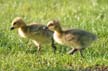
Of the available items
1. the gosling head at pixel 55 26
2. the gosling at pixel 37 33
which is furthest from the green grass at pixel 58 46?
the gosling head at pixel 55 26

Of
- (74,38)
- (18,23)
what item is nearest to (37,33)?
(18,23)

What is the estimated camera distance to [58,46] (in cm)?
732

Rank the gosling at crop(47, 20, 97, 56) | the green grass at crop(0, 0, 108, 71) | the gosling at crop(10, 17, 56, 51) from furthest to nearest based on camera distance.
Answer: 1. the gosling at crop(10, 17, 56, 51)
2. the gosling at crop(47, 20, 97, 56)
3. the green grass at crop(0, 0, 108, 71)

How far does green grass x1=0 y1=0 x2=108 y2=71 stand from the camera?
6.39m

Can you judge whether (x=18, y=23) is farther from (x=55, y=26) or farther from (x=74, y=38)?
Answer: (x=74, y=38)

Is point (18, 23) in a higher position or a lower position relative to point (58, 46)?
higher

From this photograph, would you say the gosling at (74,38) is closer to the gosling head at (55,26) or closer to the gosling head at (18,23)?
the gosling head at (55,26)

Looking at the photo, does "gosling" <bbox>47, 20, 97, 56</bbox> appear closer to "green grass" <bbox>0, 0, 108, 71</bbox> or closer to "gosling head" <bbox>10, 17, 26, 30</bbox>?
"green grass" <bbox>0, 0, 108, 71</bbox>

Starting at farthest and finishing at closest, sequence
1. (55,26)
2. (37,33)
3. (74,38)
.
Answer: (37,33) → (55,26) → (74,38)

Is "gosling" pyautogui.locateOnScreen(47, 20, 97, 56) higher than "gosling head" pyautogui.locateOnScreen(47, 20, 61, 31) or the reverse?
the reverse

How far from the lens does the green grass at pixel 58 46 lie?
6.39 meters

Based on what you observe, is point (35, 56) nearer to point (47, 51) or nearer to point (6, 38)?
point (47, 51)

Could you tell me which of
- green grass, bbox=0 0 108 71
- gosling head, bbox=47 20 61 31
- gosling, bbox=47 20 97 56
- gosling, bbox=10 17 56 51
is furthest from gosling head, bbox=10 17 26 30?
gosling, bbox=47 20 97 56

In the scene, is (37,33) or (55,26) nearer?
(55,26)
